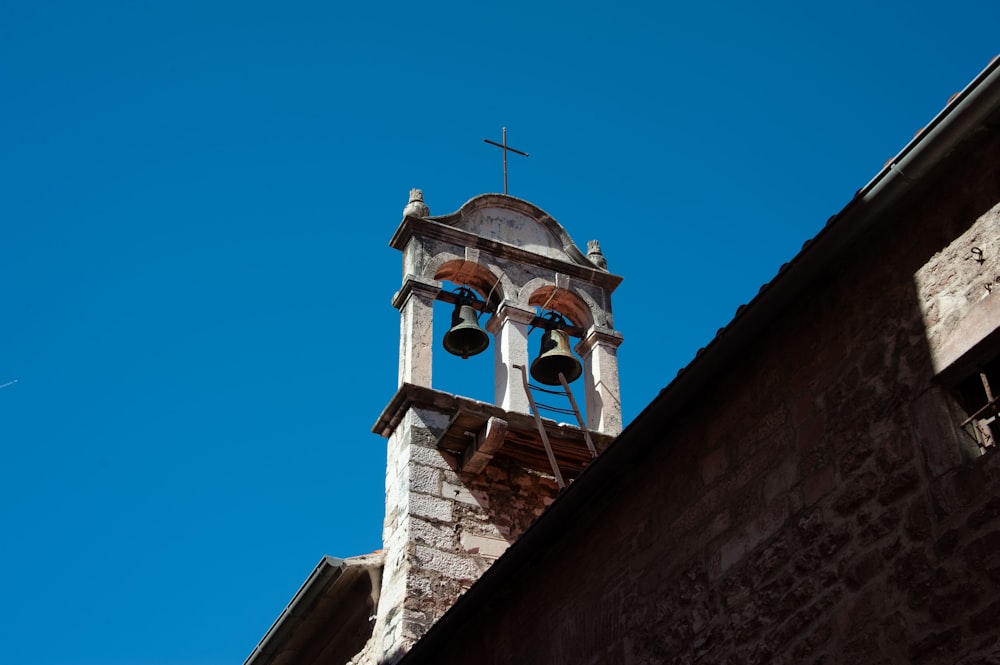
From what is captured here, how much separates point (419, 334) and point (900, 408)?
5.98 m

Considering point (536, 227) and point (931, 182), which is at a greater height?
point (536, 227)

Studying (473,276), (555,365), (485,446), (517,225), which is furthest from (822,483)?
(517,225)

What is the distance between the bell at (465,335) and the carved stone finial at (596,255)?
4.89ft

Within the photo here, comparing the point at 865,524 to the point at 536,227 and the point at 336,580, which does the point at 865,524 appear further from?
the point at 536,227

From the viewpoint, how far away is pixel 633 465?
5.75 meters

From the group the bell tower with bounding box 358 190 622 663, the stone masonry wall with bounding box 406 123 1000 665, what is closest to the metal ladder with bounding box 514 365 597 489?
the bell tower with bounding box 358 190 622 663

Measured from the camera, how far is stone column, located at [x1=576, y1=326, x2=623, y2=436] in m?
10.1

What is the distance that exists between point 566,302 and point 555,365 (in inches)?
40.4

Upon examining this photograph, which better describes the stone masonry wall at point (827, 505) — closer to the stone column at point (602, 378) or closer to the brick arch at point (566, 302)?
the stone column at point (602, 378)

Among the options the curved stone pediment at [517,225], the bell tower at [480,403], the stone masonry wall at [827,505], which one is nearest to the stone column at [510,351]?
the bell tower at [480,403]

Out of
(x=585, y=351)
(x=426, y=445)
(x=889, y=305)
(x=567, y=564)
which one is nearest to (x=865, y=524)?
(x=889, y=305)

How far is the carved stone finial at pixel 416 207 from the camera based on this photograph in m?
10.5

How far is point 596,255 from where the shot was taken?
11.4 meters

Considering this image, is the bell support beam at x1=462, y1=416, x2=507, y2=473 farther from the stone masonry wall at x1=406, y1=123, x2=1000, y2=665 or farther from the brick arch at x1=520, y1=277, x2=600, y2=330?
the stone masonry wall at x1=406, y1=123, x2=1000, y2=665
